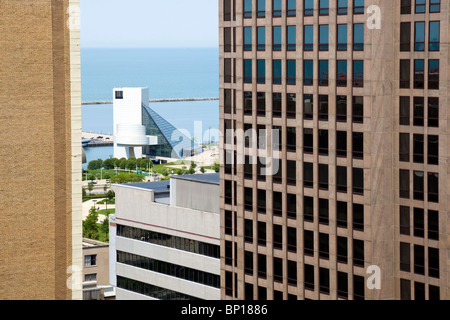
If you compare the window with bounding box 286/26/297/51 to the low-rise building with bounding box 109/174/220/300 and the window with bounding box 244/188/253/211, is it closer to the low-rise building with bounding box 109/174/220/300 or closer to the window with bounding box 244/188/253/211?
the window with bounding box 244/188/253/211

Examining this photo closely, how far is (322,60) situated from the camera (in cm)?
6069

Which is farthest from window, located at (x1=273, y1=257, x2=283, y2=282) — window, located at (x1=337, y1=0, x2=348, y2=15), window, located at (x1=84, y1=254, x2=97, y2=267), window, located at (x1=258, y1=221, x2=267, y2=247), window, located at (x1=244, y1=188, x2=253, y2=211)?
window, located at (x1=84, y1=254, x2=97, y2=267)

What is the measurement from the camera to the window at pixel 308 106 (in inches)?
2434

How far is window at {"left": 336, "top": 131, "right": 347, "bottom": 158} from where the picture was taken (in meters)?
60.1

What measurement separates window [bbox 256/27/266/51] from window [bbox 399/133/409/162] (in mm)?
12511

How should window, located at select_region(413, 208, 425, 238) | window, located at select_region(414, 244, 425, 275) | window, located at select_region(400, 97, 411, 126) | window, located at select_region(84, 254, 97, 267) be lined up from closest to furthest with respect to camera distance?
window, located at select_region(413, 208, 425, 238) < window, located at select_region(414, 244, 425, 275) < window, located at select_region(400, 97, 411, 126) < window, located at select_region(84, 254, 97, 267)

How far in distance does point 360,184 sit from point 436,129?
661 centimetres

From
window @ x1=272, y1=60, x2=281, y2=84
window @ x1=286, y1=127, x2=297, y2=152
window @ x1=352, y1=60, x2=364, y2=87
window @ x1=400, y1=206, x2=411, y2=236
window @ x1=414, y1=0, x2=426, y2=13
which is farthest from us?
window @ x1=272, y1=60, x2=281, y2=84

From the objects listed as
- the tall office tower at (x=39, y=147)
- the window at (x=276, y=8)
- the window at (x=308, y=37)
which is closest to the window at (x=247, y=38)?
the window at (x=276, y=8)

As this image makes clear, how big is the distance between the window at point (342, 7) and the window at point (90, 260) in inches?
2502

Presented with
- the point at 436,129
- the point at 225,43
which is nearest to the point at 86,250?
the point at 225,43

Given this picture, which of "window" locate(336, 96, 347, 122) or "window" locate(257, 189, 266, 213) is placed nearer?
"window" locate(336, 96, 347, 122)

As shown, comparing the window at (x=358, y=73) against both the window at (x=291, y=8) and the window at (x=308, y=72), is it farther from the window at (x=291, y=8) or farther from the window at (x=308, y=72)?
the window at (x=291, y=8)

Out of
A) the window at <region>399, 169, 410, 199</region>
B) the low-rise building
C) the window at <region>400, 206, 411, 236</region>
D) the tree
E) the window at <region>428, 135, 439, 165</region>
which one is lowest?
the tree
